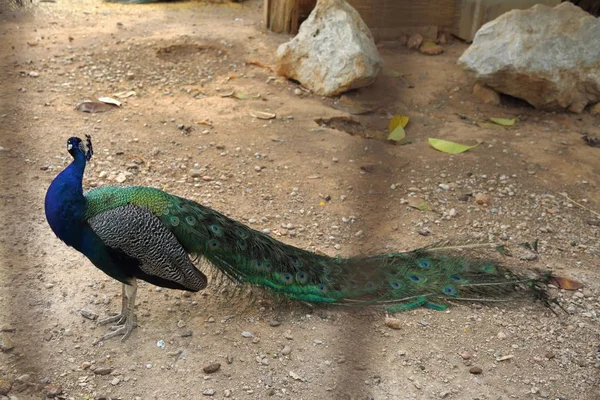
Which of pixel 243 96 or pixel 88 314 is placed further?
pixel 243 96

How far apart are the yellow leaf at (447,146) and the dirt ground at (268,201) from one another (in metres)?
0.09

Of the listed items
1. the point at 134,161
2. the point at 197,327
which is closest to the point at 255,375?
the point at 197,327

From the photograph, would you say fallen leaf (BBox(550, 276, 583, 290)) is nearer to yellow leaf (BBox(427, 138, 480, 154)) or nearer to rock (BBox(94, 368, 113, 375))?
yellow leaf (BBox(427, 138, 480, 154))

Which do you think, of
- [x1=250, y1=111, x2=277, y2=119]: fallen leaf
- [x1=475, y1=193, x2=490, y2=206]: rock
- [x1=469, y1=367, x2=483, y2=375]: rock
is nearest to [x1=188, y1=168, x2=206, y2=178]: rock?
[x1=250, y1=111, x2=277, y2=119]: fallen leaf

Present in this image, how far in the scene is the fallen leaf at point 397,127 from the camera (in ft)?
15.6

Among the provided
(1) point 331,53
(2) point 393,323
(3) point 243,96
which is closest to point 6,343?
(2) point 393,323

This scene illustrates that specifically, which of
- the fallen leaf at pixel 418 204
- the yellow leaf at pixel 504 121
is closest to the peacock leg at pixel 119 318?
the fallen leaf at pixel 418 204

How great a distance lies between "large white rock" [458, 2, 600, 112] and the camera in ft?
16.8

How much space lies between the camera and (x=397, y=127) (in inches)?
191

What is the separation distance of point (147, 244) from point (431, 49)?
420 centimetres

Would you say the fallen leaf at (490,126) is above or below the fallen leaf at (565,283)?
above

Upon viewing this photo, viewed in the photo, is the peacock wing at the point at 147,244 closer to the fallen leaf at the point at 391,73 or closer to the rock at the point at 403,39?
the fallen leaf at the point at 391,73

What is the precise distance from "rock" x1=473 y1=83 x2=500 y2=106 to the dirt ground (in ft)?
0.32

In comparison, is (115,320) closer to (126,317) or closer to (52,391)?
(126,317)
